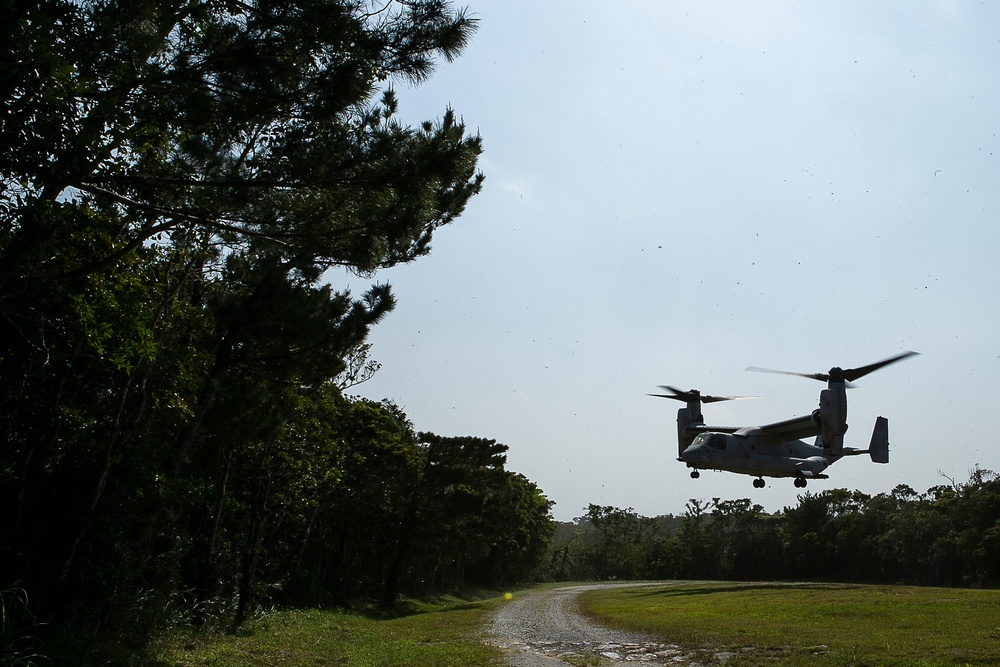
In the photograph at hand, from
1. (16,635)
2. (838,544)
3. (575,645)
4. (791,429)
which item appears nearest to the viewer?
(16,635)

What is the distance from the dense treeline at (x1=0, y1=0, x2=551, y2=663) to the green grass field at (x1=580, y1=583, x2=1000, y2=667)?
9.78 metres

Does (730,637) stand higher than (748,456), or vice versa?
(748,456)

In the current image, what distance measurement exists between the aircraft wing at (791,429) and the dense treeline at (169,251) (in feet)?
83.6

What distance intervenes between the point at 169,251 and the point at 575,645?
1216cm

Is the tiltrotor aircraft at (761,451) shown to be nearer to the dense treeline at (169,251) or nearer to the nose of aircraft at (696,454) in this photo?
the nose of aircraft at (696,454)

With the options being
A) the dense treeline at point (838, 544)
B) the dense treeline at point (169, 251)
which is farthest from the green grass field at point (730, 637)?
the dense treeline at point (838, 544)

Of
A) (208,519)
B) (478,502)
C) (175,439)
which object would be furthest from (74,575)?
(478,502)

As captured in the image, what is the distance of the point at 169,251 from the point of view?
1167 centimetres

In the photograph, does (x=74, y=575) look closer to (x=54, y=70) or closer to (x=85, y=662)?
(x=85, y=662)

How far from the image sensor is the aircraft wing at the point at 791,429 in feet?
118

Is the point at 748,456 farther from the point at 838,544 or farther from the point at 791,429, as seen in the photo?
the point at 838,544

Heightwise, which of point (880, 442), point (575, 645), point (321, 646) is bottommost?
point (321, 646)

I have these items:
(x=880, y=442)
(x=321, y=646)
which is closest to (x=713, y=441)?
(x=880, y=442)

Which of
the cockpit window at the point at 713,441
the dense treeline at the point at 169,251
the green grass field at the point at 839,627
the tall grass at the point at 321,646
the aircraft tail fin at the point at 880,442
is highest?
the aircraft tail fin at the point at 880,442
